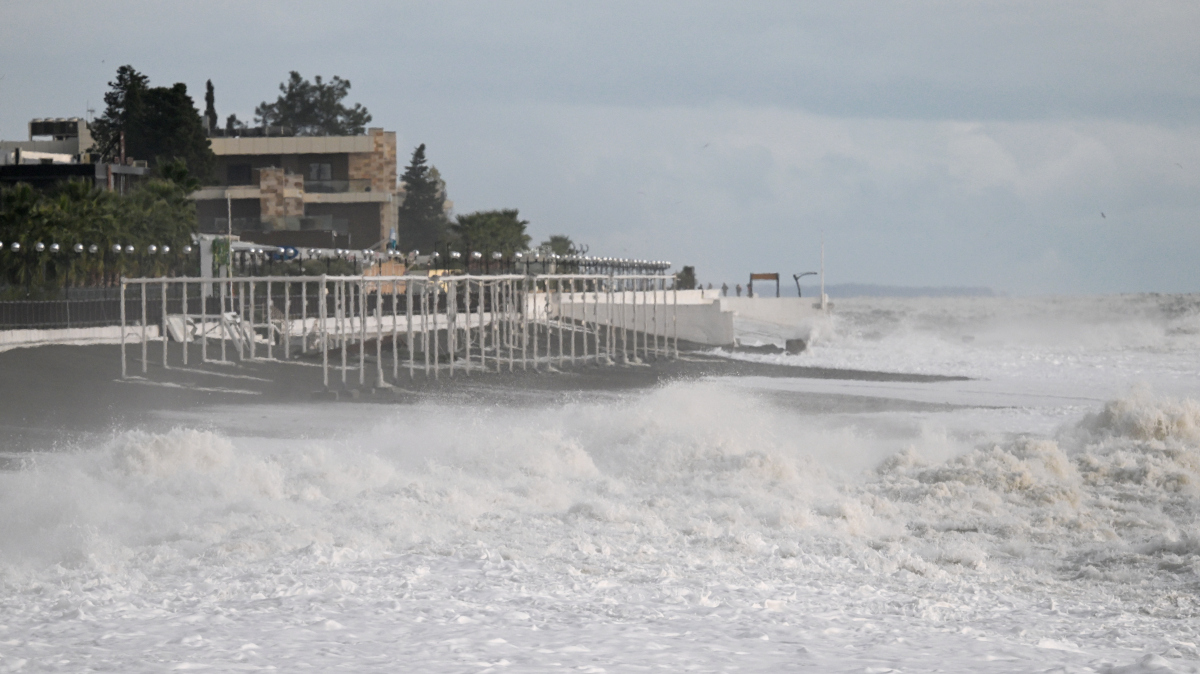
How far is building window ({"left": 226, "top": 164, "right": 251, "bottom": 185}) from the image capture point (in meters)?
69.4

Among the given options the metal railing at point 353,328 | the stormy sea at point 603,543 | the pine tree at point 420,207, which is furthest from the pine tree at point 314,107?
the stormy sea at point 603,543

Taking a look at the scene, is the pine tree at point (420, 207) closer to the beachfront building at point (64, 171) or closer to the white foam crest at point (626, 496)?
the beachfront building at point (64, 171)

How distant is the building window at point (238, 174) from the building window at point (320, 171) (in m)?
3.23

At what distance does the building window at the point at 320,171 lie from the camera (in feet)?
228

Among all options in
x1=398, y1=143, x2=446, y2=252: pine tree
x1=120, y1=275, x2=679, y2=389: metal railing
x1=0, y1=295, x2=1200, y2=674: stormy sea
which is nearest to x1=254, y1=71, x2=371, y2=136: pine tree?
x1=398, y1=143, x2=446, y2=252: pine tree

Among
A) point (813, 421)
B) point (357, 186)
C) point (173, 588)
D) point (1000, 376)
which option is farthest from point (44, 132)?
point (173, 588)

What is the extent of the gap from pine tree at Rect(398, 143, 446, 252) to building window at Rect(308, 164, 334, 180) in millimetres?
19381

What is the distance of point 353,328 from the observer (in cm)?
3259

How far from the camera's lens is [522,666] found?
7320mm

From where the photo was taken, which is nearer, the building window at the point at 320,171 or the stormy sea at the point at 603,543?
the stormy sea at the point at 603,543

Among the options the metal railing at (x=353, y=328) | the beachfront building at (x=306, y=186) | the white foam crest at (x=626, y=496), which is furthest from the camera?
the beachfront building at (x=306, y=186)

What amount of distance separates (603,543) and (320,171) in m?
61.1

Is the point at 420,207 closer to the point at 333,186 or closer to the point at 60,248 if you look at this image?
the point at 333,186

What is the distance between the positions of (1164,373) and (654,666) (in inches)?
1426
